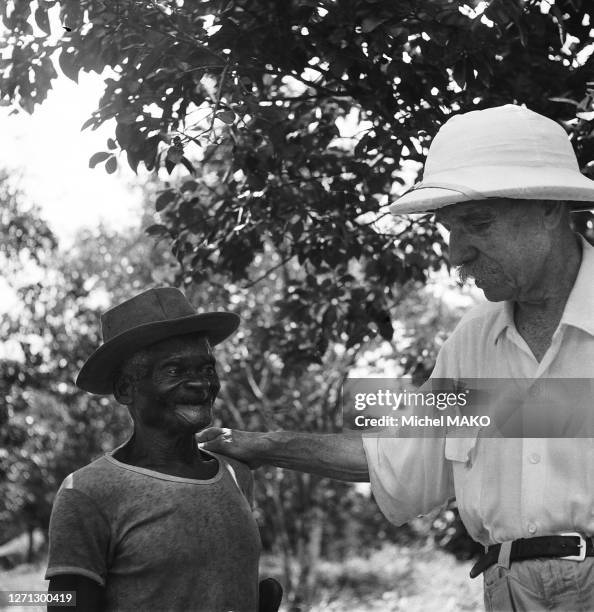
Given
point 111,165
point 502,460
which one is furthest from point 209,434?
point 111,165

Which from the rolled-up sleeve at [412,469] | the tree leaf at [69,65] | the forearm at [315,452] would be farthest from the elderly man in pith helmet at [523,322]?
the tree leaf at [69,65]

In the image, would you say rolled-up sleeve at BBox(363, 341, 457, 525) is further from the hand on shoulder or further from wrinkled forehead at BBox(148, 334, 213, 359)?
wrinkled forehead at BBox(148, 334, 213, 359)

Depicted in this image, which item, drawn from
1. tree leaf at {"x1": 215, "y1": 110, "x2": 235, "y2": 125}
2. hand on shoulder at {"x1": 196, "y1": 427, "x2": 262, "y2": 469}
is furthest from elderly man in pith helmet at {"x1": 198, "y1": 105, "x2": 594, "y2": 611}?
tree leaf at {"x1": 215, "y1": 110, "x2": 235, "y2": 125}

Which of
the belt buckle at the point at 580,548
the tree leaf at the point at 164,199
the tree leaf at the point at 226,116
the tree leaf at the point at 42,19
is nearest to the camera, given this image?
A: the belt buckle at the point at 580,548

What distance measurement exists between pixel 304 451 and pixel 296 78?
1.74 m

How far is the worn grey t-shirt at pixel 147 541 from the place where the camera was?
2.37 m

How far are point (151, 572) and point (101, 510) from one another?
7.8 inches

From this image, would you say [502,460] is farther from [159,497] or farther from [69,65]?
[69,65]

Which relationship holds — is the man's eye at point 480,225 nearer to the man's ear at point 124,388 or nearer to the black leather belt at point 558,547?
the black leather belt at point 558,547

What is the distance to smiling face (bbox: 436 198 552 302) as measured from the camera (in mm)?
2316

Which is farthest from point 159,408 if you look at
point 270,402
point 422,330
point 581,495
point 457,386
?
point 270,402

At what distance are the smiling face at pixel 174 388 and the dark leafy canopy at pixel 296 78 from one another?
1.08m

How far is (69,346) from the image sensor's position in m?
11.7

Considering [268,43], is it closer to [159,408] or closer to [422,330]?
[159,408]
